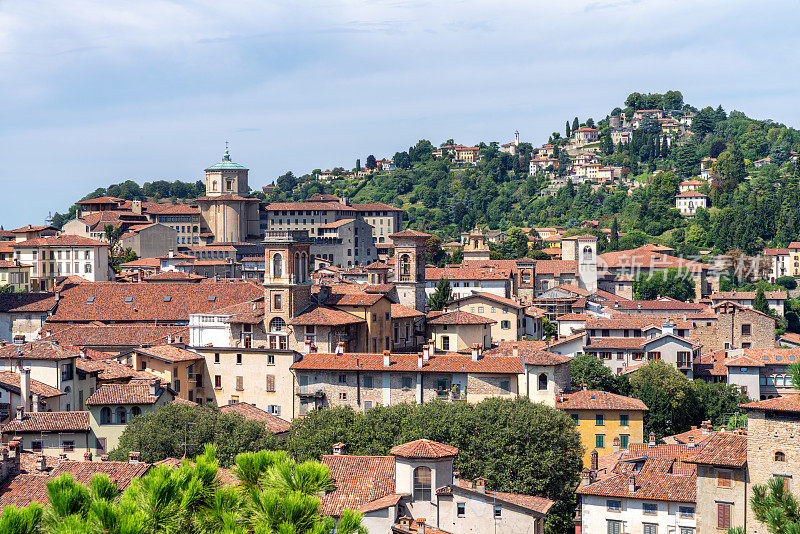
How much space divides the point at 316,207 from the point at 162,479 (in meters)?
116

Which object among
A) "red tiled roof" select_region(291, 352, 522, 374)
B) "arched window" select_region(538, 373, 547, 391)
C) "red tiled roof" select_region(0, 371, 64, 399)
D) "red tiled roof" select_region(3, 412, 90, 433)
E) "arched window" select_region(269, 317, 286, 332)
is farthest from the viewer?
"arched window" select_region(269, 317, 286, 332)

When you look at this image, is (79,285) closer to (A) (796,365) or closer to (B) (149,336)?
(B) (149,336)

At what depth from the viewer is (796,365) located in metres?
28.0

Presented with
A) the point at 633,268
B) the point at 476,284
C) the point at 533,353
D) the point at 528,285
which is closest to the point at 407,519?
the point at 533,353

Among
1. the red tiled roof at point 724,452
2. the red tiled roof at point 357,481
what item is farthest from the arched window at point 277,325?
the red tiled roof at point 724,452

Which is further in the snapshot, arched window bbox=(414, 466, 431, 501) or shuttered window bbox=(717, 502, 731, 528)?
shuttered window bbox=(717, 502, 731, 528)

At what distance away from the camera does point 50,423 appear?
4406 cm

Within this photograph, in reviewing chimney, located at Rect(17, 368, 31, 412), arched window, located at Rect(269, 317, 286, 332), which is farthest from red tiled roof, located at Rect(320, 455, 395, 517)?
arched window, located at Rect(269, 317, 286, 332)

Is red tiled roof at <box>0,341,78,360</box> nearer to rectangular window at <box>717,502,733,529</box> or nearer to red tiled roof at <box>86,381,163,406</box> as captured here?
red tiled roof at <box>86,381,163,406</box>

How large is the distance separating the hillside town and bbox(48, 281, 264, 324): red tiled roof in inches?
5.4

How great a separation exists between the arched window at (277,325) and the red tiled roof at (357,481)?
21.0 metres

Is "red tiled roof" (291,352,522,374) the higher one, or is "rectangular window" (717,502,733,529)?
"red tiled roof" (291,352,522,374)

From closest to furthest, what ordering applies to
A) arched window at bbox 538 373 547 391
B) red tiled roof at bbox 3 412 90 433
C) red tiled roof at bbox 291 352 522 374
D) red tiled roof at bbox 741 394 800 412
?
red tiled roof at bbox 741 394 800 412 → red tiled roof at bbox 3 412 90 433 → red tiled roof at bbox 291 352 522 374 → arched window at bbox 538 373 547 391

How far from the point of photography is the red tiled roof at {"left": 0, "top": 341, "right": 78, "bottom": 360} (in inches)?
1959
